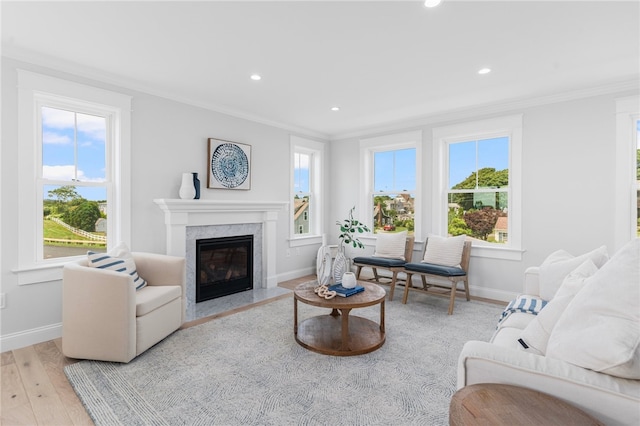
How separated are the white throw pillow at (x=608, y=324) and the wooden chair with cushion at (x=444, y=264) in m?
2.39

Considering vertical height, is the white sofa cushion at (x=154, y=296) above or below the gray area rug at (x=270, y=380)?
above

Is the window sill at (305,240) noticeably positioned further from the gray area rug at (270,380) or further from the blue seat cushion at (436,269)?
the gray area rug at (270,380)

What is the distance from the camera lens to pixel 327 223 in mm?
5855

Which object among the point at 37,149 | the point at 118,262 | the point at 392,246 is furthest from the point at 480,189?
the point at 37,149

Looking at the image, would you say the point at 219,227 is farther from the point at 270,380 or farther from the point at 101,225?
the point at 270,380

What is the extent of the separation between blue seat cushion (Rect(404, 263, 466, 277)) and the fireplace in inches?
85.0

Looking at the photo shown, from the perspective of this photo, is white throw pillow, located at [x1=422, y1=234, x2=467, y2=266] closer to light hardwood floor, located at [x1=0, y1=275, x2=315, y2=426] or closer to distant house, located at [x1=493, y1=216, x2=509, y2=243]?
distant house, located at [x1=493, y1=216, x2=509, y2=243]

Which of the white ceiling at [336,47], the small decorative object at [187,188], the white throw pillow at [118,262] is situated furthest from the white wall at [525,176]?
the white throw pillow at [118,262]

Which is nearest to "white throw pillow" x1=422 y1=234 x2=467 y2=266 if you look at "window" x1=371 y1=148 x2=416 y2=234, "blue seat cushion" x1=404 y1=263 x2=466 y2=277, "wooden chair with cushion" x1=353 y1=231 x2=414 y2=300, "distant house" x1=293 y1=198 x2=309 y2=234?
"blue seat cushion" x1=404 y1=263 x2=466 y2=277

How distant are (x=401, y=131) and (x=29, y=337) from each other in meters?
4.85

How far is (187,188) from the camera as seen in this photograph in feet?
12.3

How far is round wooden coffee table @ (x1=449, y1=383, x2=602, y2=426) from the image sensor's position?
1005mm

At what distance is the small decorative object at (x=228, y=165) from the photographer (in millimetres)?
4125

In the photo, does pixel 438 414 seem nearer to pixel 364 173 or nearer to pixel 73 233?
pixel 73 233
